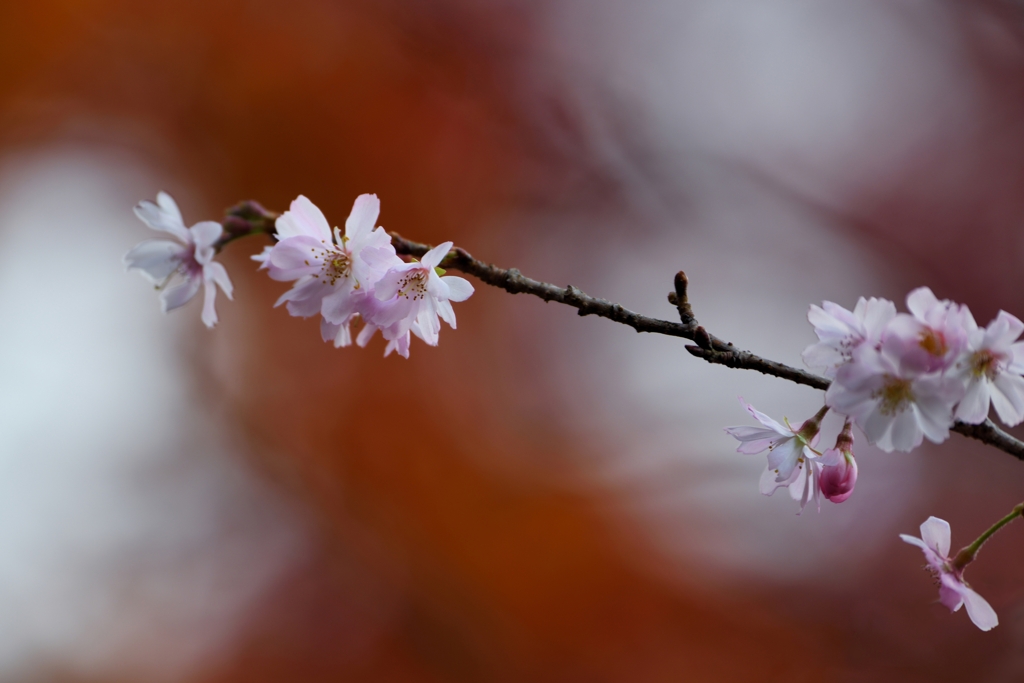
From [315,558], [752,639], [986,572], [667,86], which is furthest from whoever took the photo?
[667,86]

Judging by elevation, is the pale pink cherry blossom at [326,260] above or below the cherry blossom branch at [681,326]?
above

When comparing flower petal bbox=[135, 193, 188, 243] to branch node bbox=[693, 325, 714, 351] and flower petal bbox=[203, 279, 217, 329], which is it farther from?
branch node bbox=[693, 325, 714, 351]

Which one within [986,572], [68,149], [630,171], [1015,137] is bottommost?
[986,572]

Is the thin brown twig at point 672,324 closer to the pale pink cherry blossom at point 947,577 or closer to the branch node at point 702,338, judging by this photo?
the branch node at point 702,338

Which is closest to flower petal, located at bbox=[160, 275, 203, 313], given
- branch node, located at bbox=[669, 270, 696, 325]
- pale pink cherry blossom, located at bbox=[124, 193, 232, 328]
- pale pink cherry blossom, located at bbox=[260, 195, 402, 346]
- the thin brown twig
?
pale pink cherry blossom, located at bbox=[124, 193, 232, 328]

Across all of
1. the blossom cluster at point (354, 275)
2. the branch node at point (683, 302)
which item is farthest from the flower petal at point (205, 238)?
the branch node at point (683, 302)

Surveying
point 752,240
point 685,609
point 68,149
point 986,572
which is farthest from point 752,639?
point 68,149

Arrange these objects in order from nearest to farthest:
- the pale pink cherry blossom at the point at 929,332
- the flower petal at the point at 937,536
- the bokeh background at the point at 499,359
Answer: the pale pink cherry blossom at the point at 929,332
the flower petal at the point at 937,536
the bokeh background at the point at 499,359

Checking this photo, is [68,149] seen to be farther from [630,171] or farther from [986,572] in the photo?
[986,572]
